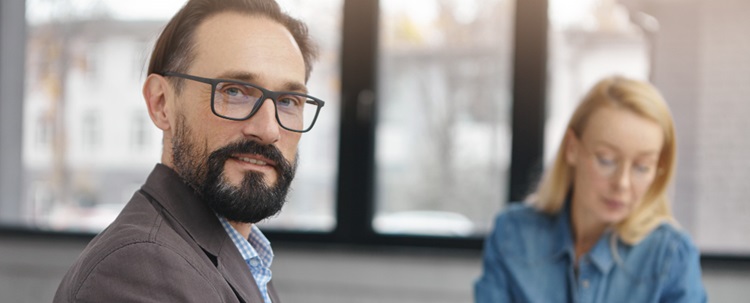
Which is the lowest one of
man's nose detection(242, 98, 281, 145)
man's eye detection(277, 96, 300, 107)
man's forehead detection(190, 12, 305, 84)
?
man's nose detection(242, 98, 281, 145)

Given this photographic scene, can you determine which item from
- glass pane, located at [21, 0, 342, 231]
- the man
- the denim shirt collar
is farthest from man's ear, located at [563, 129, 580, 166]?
glass pane, located at [21, 0, 342, 231]

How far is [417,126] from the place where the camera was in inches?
136

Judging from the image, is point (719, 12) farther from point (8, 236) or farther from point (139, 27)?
point (8, 236)

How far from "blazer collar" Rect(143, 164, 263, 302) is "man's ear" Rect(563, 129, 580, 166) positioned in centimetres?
110

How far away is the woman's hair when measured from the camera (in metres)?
1.88

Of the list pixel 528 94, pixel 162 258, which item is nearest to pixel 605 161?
pixel 162 258

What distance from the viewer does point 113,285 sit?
93 cm

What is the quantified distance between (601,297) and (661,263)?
0.17m

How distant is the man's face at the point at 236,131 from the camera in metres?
1.14

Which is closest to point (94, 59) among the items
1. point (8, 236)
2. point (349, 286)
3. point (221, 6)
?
point (8, 236)

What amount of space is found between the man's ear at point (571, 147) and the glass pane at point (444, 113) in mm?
1352

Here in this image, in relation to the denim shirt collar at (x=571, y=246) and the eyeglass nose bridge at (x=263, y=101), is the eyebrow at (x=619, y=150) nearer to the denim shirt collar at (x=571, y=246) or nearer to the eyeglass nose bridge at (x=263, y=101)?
the denim shirt collar at (x=571, y=246)

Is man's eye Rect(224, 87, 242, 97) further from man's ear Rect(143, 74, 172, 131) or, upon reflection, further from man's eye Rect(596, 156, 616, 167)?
man's eye Rect(596, 156, 616, 167)

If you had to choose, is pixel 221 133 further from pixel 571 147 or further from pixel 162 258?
pixel 571 147
